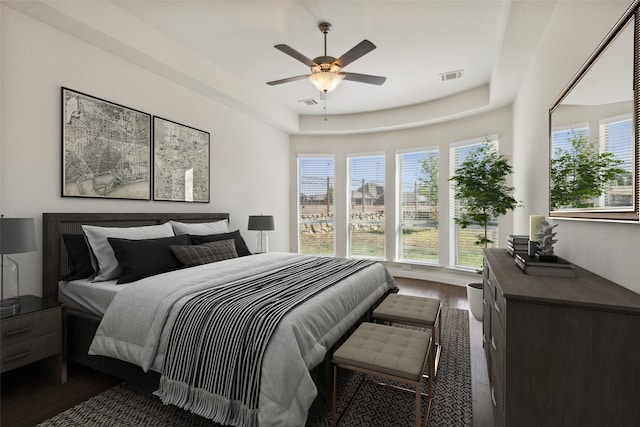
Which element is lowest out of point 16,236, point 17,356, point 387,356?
point 17,356

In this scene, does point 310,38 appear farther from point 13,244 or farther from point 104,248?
point 13,244

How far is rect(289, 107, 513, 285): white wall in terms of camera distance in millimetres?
4789

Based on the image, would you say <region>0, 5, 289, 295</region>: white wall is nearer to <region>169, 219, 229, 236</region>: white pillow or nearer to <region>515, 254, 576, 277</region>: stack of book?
<region>169, 219, 229, 236</region>: white pillow

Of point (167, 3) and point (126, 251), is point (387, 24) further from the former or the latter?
point (126, 251)

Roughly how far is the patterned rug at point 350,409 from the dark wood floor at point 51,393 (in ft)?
0.24

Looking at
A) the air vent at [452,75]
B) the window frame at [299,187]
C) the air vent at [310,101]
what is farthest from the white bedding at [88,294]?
the air vent at [452,75]

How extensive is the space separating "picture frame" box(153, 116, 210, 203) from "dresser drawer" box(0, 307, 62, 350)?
164 centimetres

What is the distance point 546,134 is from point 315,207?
431 cm

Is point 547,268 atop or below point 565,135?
below

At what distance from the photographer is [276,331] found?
166 centimetres

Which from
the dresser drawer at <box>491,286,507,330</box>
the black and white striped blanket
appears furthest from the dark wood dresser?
the black and white striped blanket

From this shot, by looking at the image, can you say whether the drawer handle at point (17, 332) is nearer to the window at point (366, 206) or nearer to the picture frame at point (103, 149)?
the picture frame at point (103, 149)

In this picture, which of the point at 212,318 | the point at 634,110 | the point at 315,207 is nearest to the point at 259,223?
the point at 315,207

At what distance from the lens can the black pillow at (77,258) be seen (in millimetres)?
2650
